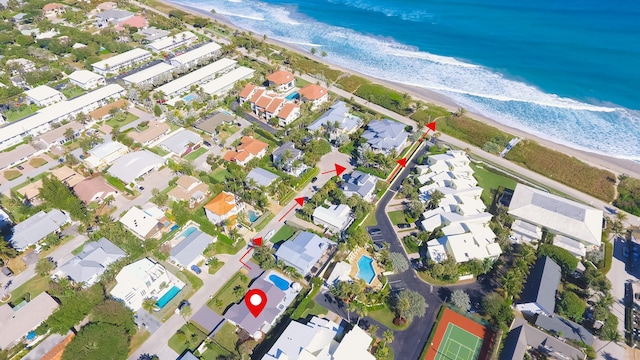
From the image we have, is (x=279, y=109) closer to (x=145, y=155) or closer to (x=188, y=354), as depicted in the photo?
(x=145, y=155)

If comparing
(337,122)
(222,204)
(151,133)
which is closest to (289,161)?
(337,122)

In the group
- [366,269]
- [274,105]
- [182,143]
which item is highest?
[274,105]

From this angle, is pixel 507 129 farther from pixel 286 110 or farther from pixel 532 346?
pixel 532 346

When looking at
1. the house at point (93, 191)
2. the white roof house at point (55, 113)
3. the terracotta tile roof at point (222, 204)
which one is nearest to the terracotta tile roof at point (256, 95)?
the terracotta tile roof at point (222, 204)

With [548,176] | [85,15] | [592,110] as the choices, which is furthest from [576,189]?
[85,15]

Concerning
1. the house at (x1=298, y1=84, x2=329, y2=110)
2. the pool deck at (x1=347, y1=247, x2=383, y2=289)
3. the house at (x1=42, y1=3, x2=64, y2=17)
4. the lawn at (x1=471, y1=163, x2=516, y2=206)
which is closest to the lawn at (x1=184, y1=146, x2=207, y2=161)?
the house at (x1=298, y1=84, x2=329, y2=110)

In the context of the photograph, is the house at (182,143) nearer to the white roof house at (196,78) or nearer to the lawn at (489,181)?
the white roof house at (196,78)

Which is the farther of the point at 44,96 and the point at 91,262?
the point at 44,96
